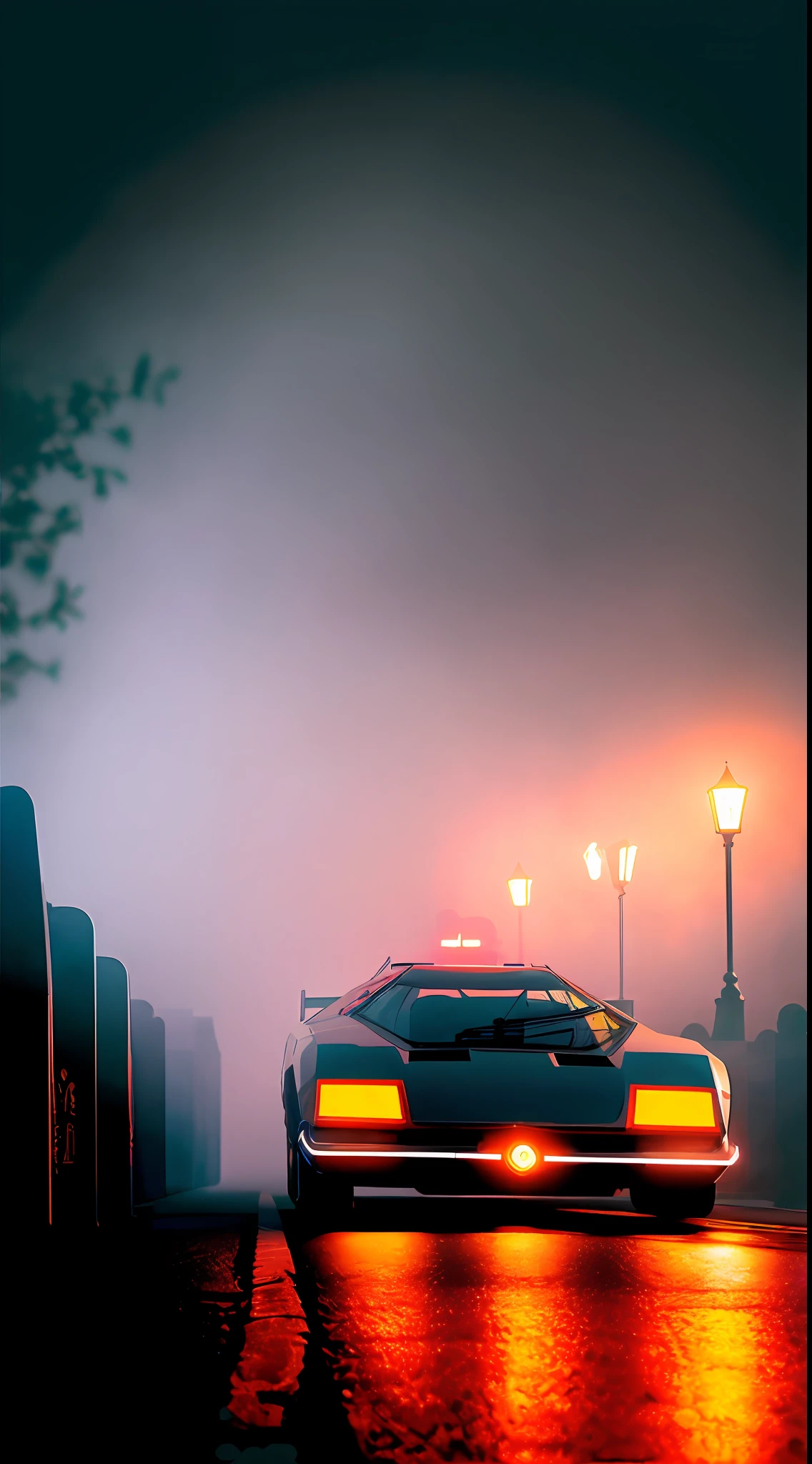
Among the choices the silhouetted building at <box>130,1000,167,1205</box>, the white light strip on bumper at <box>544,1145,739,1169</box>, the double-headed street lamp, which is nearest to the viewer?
the white light strip on bumper at <box>544,1145,739,1169</box>

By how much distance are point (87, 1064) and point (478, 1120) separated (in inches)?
52.5

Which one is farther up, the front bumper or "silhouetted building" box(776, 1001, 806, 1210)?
the front bumper

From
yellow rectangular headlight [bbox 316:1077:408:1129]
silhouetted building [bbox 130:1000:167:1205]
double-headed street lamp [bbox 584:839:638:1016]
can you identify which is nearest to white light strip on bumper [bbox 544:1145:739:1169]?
yellow rectangular headlight [bbox 316:1077:408:1129]

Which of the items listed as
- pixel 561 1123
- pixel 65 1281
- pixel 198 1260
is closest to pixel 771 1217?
pixel 561 1123

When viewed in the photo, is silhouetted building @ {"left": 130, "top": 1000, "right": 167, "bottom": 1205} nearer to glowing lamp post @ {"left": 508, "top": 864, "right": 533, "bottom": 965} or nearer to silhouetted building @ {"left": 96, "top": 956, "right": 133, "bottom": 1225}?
silhouetted building @ {"left": 96, "top": 956, "right": 133, "bottom": 1225}

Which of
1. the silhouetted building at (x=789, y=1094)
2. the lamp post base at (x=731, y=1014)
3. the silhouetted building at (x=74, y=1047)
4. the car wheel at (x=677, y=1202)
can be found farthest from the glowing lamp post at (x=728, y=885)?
the silhouetted building at (x=74, y=1047)

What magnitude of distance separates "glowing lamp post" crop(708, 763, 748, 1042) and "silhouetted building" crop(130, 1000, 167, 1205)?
577cm

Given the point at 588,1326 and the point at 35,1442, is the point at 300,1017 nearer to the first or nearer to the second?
the point at 588,1326

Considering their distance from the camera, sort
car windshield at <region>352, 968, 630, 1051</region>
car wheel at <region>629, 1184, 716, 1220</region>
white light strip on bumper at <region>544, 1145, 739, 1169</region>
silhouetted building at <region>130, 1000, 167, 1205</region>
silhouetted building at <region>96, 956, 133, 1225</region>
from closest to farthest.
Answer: white light strip on bumper at <region>544, 1145, 739, 1169</region>, car wheel at <region>629, 1184, 716, 1220</region>, car windshield at <region>352, 968, 630, 1051</region>, silhouetted building at <region>96, 956, 133, 1225</region>, silhouetted building at <region>130, 1000, 167, 1205</region>

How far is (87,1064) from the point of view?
4.20 meters

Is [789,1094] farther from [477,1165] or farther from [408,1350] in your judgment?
[408,1350]

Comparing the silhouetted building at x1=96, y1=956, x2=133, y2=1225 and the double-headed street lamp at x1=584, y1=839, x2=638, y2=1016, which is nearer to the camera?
the silhouetted building at x1=96, y1=956, x2=133, y2=1225

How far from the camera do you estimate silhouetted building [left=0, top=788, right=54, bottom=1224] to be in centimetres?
327

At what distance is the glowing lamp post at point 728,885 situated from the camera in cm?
1116
